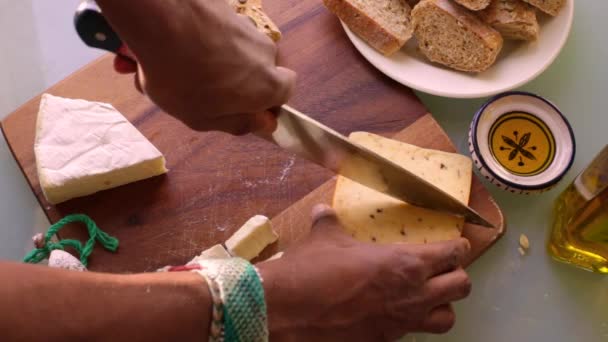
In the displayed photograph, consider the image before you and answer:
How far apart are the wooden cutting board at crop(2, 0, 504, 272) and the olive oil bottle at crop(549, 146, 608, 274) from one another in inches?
5.3

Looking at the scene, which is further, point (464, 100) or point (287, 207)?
point (464, 100)

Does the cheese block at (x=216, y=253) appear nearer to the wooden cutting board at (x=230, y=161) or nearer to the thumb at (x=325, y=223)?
the wooden cutting board at (x=230, y=161)

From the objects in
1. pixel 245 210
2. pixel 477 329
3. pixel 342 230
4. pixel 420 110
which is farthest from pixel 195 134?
pixel 477 329

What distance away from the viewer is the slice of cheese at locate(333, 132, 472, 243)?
1.16m

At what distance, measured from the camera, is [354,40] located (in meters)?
1.31

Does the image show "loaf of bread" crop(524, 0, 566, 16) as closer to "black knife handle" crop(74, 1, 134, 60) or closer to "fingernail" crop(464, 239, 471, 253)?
"fingernail" crop(464, 239, 471, 253)

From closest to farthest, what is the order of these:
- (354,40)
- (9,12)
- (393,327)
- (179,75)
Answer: (179,75) < (393,327) < (354,40) < (9,12)

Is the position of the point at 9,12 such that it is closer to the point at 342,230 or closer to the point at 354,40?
the point at 354,40

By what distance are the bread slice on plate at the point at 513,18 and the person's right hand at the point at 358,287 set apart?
0.49m

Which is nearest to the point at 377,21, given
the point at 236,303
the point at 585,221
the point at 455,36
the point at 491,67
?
the point at 455,36

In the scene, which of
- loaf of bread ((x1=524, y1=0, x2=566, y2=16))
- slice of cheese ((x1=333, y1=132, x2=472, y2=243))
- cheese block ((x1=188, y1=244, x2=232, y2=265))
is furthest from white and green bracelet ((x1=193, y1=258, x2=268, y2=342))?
loaf of bread ((x1=524, y1=0, x2=566, y2=16))

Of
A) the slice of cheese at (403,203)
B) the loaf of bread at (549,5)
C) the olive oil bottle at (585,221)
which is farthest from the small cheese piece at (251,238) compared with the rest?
the loaf of bread at (549,5)

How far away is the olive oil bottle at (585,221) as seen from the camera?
106 cm

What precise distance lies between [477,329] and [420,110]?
19.0 inches
